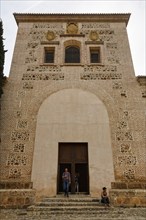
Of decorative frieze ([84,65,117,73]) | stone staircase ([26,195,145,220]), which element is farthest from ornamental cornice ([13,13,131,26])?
stone staircase ([26,195,145,220])

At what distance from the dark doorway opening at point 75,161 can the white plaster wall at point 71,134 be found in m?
Answer: 0.25

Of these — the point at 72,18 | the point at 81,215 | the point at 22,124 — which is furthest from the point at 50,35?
the point at 81,215

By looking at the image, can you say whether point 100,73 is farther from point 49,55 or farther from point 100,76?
point 49,55

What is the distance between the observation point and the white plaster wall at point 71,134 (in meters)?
9.45

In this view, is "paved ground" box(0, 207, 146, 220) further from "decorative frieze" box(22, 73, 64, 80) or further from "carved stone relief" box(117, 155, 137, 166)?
"decorative frieze" box(22, 73, 64, 80)

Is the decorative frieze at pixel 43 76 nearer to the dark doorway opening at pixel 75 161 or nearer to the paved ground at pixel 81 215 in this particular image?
the dark doorway opening at pixel 75 161

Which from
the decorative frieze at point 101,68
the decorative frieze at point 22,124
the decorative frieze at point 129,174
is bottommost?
the decorative frieze at point 129,174

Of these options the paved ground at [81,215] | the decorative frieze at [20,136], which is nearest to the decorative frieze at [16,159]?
the decorative frieze at [20,136]

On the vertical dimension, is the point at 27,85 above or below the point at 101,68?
below

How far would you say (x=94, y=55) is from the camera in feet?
44.0

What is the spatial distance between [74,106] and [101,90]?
156 cm

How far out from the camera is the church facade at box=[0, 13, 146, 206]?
941 cm

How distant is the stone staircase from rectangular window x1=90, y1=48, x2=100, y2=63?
770cm

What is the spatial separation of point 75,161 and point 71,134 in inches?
44.9
